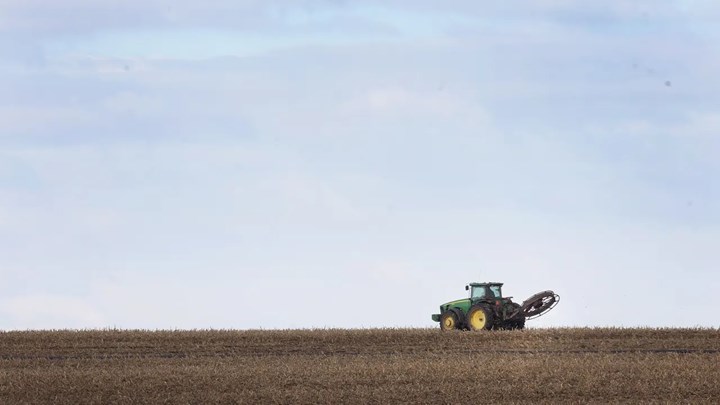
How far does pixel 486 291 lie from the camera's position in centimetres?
3744

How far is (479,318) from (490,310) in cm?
45

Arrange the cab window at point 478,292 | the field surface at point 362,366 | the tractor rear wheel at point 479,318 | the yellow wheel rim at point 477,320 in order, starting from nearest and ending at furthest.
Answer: the field surface at point 362,366, the tractor rear wheel at point 479,318, the yellow wheel rim at point 477,320, the cab window at point 478,292

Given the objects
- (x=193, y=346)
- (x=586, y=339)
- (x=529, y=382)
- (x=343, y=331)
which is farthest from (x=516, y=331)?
(x=529, y=382)

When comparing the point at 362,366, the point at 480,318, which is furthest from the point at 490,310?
the point at 362,366

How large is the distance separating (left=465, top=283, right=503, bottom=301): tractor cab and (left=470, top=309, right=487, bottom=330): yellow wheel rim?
76 cm

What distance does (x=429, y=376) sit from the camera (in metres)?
22.8

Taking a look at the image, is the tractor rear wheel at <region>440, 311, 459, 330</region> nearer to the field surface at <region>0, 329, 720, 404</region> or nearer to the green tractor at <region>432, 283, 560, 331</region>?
the green tractor at <region>432, 283, 560, 331</region>

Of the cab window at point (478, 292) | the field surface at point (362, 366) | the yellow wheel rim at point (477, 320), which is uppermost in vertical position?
the cab window at point (478, 292)

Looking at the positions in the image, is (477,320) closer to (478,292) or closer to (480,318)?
(480,318)

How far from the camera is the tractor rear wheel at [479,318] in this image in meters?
36.3

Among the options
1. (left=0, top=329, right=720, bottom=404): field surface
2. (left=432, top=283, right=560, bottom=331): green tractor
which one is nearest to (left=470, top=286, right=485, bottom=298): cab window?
(left=432, top=283, right=560, bottom=331): green tractor

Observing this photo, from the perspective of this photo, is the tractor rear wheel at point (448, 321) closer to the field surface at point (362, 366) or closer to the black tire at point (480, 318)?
the black tire at point (480, 318)

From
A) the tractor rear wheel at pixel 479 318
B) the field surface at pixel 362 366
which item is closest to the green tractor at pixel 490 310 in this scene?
the tractor rear wheel at pixel 479 318

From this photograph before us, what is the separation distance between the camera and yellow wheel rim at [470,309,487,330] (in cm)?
3650
